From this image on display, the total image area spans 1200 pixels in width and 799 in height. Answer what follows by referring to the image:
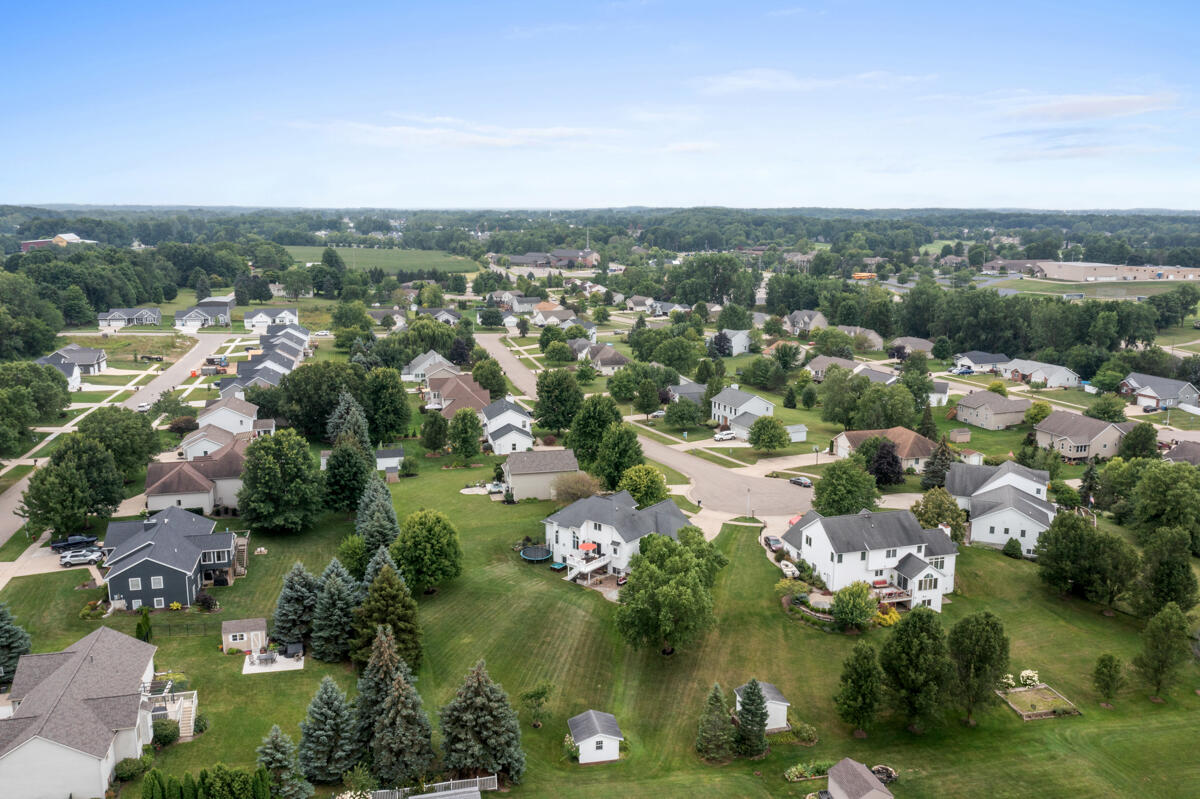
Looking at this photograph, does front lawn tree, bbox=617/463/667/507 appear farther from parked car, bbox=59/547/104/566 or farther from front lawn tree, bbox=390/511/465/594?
parked car, bbox=59/547/104/566

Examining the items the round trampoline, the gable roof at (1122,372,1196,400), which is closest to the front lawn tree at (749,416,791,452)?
the round trampoline

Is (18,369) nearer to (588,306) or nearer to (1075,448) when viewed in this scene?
(1075,448)

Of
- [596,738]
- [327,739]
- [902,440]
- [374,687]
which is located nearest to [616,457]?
[902,440]

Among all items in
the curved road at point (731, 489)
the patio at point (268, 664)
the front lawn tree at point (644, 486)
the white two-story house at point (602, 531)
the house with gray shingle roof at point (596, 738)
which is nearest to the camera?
the house with gray shingle roof at point (596, 738)

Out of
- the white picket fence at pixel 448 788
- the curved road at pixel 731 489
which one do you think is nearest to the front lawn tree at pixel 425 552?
the white picket fence at pixel 448 788

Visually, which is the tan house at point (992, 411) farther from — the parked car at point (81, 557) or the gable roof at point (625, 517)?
the parked car at point (81, 557)

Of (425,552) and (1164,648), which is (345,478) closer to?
(425,552)
